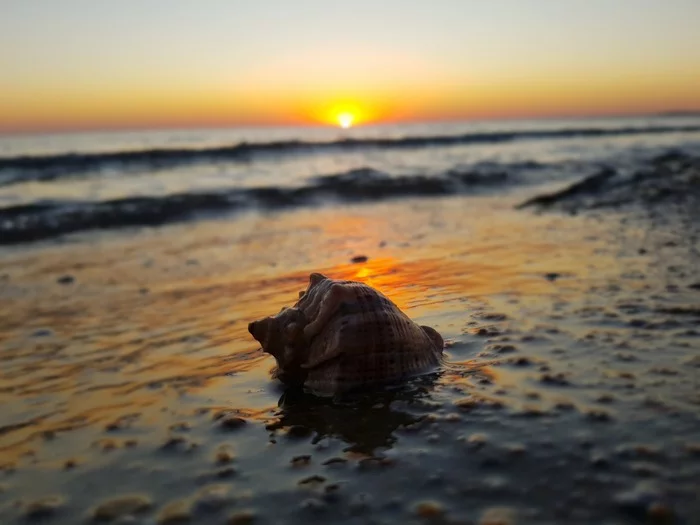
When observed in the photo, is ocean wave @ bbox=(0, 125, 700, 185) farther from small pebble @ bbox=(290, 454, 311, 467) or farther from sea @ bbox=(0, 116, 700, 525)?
small pebble @ bbox=(290, 454, 311, 467)

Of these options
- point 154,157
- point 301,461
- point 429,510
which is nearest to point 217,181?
point 154,157

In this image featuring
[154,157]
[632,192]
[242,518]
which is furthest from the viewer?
[154,157]

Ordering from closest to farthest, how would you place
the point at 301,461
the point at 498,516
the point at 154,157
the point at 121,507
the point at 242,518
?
the point at 498,516 < the point at 242,518 < the point at 121,507 < the point at 301,461 < the point at 154,157

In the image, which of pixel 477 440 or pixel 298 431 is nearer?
pixel 477 440

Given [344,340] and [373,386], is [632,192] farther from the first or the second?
[344,340]

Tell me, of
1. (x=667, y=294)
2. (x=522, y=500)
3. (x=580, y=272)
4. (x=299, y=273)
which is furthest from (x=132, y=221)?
(x=522, y=500)

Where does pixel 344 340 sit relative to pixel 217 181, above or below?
below
